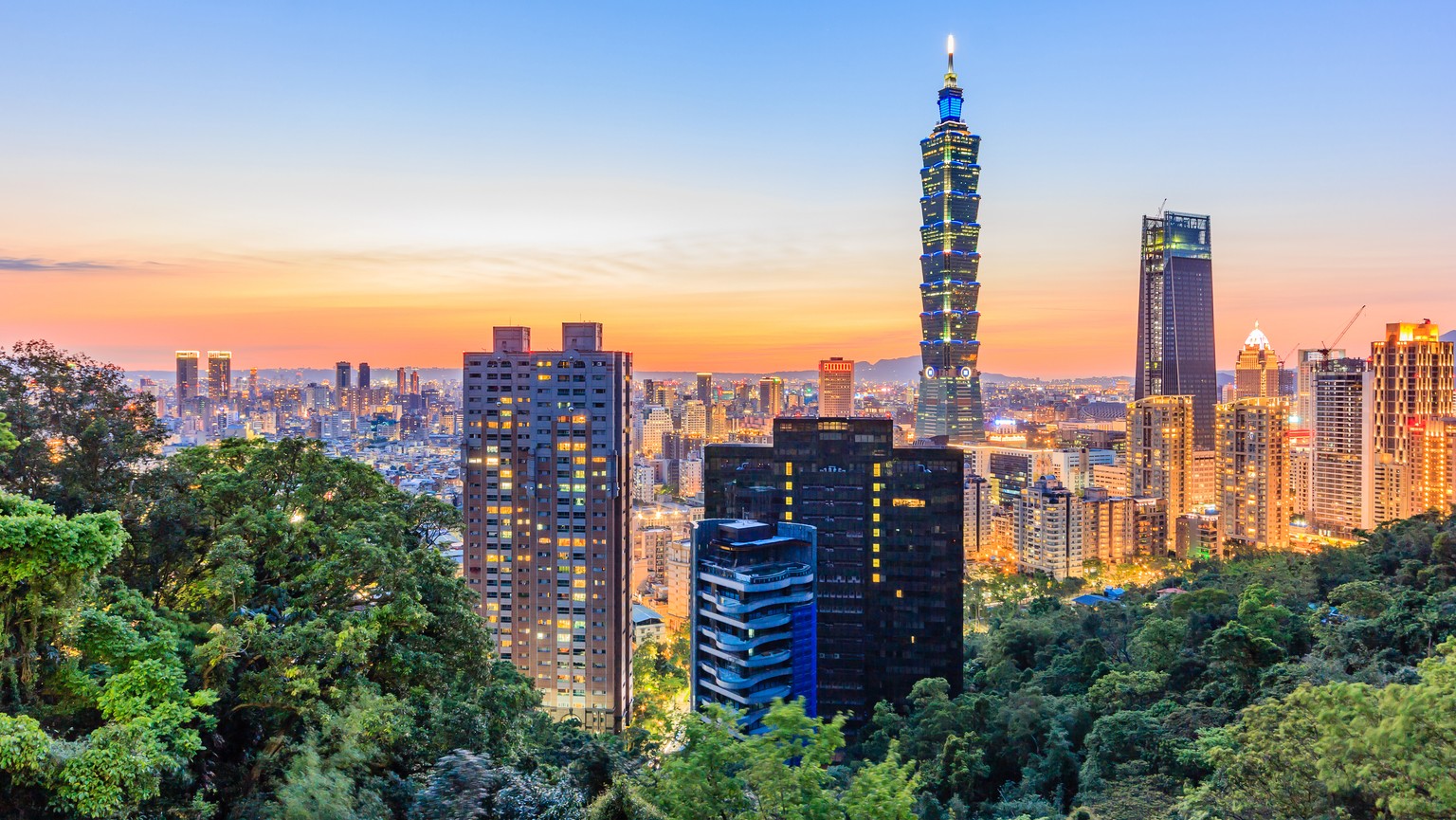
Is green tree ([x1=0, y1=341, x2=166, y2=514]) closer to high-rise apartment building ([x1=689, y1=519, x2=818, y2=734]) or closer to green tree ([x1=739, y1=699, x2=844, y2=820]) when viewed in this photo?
green tree ([x1=739, y1=699, x2=844, y2=820])

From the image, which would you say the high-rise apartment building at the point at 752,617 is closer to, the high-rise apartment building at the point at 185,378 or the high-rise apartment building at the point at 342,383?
the high-rise apartment building at the point at 185,378

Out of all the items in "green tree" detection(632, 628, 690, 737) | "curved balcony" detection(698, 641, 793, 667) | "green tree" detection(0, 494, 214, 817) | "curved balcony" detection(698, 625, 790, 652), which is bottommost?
"green tree" detection(632, 628, 690, 737)

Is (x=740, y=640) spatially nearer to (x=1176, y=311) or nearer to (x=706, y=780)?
(x=706, y=780)

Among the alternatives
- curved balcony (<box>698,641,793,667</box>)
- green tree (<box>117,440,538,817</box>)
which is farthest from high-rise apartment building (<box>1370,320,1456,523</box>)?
green tree (<box>117,440,538,817</box>)

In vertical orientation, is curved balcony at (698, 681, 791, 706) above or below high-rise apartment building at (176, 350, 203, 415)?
below

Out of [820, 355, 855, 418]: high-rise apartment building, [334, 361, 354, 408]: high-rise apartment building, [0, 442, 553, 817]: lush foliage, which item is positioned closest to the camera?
[0, 442, 553, 817]: lush foliage

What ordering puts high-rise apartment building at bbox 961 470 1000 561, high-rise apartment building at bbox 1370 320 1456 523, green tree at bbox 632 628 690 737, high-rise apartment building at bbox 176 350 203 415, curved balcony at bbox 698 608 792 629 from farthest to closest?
high-rise apartment building at bbox 961 470 1000 561 → high-rise apartment building at bbox 1370 320 1456 523 → high-rise apartment building at bbox 176 350 203 415 → green tree at bbox 632 628 690 737 → curved balcony at bbox 698 608 792 629

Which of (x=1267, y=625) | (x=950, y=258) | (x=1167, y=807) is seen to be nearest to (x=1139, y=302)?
(x=950, y=258)

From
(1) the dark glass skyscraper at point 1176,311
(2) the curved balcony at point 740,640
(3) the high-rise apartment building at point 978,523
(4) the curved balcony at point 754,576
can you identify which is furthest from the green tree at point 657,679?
(1) the dark glass skyscraper at point 1176,311
